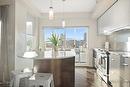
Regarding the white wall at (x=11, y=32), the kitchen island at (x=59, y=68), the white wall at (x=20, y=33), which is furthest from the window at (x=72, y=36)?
the kitchen island at (x=59, y=68)

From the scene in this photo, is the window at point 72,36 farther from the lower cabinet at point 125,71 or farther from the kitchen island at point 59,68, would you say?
the lower cabinet at point 125,71

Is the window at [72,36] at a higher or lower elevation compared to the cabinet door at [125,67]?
higher

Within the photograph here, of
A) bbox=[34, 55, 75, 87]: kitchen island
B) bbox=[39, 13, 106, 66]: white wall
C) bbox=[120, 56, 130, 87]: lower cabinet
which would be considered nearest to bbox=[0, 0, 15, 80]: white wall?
bbox=[34, 55, 75, 87]: kitchen island

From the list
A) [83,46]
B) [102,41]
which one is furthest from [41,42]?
[102,41]

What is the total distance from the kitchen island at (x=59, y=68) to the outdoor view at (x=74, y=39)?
482cm

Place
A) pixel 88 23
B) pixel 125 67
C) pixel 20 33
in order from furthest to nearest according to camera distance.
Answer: pixel 88 23, pixel 20 33, pixel 125 67

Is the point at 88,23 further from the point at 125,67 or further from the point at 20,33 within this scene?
the point at 125,67

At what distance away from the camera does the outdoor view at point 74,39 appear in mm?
8773

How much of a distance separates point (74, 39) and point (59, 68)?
17.0 feet

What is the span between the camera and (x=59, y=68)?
3840 mm

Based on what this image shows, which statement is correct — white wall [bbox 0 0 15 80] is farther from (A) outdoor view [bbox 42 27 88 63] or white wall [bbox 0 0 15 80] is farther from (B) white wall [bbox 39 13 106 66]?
(A) outdoor view [bbox 42 27 88 63]

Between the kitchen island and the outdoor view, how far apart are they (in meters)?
4.82

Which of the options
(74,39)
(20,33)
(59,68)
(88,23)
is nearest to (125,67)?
(59,68)

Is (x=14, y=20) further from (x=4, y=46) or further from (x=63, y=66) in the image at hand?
(x=63, y=66)
